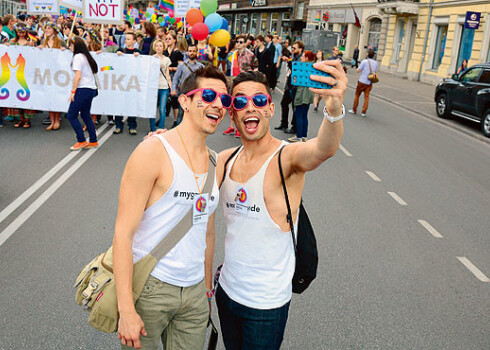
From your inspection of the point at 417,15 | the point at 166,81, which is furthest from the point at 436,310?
the point at 417,15

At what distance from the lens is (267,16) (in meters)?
58.6

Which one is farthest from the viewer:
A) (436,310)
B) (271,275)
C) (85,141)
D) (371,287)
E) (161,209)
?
(85,141)

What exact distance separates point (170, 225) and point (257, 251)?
429 mm

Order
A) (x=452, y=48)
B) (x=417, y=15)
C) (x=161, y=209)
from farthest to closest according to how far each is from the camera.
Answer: (x=417, y=15) < (x=452, y=48) < (x=161, y=209)

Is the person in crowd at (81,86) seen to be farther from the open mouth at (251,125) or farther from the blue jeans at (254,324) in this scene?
the blue jeans at (254,324)

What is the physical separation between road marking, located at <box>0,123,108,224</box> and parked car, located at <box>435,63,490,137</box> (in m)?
11.0

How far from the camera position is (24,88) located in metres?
10.5

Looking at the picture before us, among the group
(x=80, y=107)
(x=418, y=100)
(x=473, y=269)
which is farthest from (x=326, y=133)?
(x=418, y=100)

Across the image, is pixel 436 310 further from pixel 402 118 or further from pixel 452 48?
pixel 452 48

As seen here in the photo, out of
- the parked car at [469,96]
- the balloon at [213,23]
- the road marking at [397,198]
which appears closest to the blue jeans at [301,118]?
the road marking at [397,198]

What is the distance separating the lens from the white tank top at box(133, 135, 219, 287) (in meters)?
2.10

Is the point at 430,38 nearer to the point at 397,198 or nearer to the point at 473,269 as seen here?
the point at 397,198

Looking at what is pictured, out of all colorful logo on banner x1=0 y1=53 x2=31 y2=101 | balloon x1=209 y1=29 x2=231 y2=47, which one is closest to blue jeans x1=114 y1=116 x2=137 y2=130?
colorful logo on banner x1=0 y1=53 x2=31 y2=101

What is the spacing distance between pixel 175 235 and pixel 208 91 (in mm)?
658
